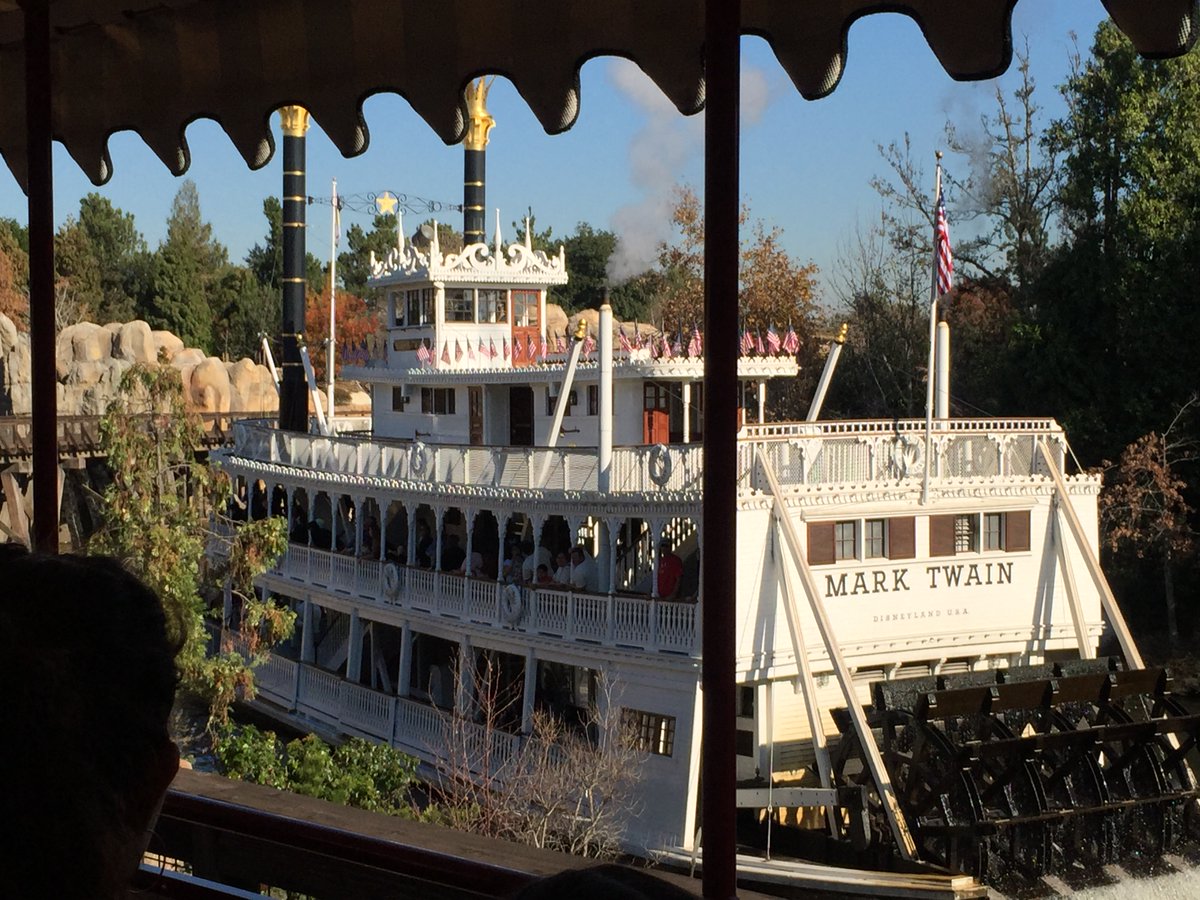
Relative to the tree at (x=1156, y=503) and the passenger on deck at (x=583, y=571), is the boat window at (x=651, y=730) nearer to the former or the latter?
the passenger on deck at (x=583, y=571)

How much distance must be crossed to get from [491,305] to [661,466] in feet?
22.4

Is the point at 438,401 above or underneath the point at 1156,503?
above

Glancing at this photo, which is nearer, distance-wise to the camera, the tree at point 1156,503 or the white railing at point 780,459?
the white railing at point 780,459

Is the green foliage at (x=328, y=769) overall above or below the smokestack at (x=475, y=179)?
below

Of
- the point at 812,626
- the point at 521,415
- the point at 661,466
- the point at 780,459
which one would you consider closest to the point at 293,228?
the point at 521,415

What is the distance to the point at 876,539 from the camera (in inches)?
514

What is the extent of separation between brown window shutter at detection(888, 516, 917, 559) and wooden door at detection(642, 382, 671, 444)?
11.9 ft

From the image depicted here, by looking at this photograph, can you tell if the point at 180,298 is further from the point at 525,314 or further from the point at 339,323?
the point at 525,314

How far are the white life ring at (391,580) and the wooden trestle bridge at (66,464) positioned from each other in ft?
24.9

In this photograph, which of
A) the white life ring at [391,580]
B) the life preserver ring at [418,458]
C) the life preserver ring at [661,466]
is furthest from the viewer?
the white life ring at [391,580]

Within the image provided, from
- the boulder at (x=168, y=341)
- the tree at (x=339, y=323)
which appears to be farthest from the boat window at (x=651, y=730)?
the tree at (x=339, y=323)

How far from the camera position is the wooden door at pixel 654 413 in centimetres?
1590

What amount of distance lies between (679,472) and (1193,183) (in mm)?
11593

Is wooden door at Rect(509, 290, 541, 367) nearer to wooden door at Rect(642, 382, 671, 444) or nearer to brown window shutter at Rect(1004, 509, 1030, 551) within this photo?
wooden door at Rect(642, 382, 671, 444)
